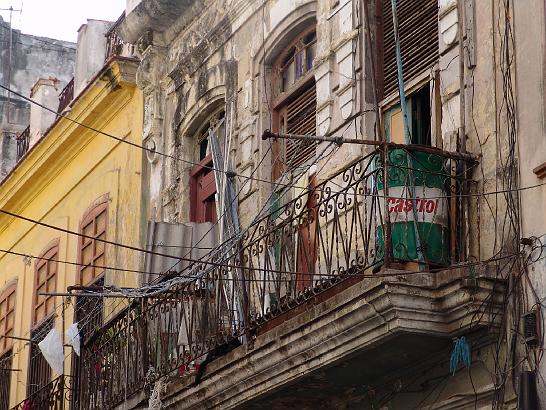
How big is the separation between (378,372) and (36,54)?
60.9 ft

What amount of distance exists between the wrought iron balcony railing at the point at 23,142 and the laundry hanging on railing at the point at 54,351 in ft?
17.9

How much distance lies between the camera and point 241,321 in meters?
11.9

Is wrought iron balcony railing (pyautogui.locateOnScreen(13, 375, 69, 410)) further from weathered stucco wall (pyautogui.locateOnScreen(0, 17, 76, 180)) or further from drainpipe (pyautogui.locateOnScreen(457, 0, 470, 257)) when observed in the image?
weathered stucco wall (pyautogui.locateOnScreen(0, 17, 76, 180))

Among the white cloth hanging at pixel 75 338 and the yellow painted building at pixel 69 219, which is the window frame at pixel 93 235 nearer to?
the yellow painted building at pixel 69 219

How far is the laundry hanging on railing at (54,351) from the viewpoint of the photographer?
52.9 ft

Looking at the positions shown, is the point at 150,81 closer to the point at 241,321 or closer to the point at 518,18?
the point at 241,321

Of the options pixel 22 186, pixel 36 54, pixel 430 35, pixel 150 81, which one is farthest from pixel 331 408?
pixel 36 54

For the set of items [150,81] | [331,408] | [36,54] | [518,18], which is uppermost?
[36,54]

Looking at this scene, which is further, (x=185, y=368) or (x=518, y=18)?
(x=185, y=368)

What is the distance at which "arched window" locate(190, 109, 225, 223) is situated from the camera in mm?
15133

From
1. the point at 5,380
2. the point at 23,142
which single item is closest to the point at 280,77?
the point at 5,380

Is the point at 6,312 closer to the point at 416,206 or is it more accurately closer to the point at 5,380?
the point at 5,380

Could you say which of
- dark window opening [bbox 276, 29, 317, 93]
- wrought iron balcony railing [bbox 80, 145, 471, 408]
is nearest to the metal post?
wrought iron balcony railing [bbox 80, 145, 471, 408]

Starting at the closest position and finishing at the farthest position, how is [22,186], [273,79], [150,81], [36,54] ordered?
1. [273,79]
2. [150,81]
3. [22,186]
4. [36,54]
